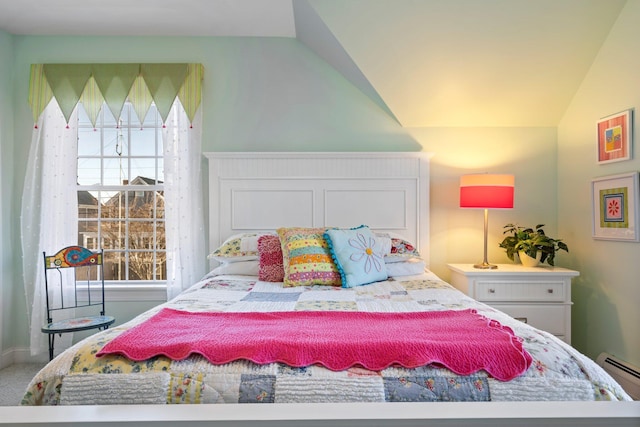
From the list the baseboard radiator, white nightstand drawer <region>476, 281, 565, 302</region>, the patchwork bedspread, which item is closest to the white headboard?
white nightstand drawer <region>476, 281, 565, 302</region>

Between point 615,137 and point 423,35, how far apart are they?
1.32m

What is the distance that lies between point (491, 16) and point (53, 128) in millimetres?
3106

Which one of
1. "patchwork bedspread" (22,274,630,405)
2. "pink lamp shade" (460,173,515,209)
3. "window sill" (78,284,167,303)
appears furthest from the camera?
"window sill" (78,284,167,303)

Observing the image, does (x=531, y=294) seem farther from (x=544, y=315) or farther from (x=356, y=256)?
(x=356, y=256)

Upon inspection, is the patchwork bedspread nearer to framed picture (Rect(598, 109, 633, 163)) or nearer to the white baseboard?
framed picture (Rect(598, 109, 633, 163))

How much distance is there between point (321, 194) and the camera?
10.9ft

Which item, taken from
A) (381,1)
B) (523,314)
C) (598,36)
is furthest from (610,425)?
(598,36)

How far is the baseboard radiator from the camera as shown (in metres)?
2.54

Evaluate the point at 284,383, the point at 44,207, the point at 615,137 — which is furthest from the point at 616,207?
the point at 44,207

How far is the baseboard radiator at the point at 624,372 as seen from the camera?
8.32 ft

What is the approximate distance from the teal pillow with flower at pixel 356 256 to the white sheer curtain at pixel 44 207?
2056 mm

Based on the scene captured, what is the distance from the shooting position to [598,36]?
2.85 metres

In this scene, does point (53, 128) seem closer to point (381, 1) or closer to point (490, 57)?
point (381, 1)

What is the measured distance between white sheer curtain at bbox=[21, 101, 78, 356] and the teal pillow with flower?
81.0 inches
